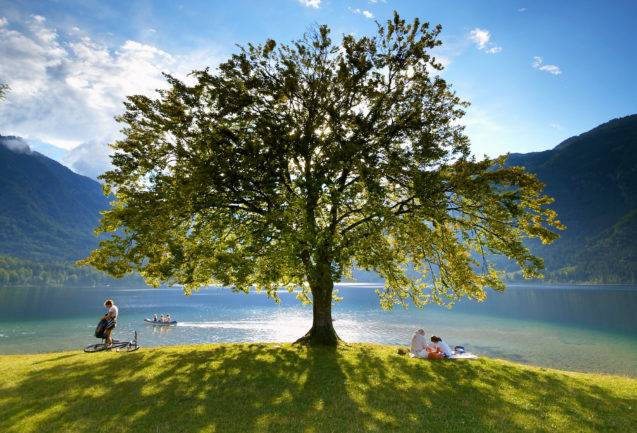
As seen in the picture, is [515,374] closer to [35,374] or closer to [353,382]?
[353,382]

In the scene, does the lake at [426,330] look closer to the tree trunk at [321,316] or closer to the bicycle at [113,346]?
the tree trunk at [321,316]

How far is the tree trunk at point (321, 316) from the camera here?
20516 millimetres

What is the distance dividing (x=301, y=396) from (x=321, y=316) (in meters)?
9.75

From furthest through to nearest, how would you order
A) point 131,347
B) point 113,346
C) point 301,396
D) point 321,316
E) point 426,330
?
1. point 426,330
2. point 321,316
3. point 131,347
4. point 113,346
5. point 301,396

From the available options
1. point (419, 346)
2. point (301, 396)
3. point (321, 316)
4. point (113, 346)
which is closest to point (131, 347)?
point (113, 346)

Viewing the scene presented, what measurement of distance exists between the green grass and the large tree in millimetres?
4582

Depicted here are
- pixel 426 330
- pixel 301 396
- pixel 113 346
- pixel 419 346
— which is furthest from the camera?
pixel 426 330

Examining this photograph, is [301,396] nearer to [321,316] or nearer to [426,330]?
[321,316]

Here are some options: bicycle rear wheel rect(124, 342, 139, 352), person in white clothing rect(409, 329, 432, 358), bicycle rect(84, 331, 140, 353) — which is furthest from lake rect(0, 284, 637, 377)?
bicycle rear wheel rect(124, 342, 139, 352)

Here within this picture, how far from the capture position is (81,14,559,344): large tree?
57.3 feet

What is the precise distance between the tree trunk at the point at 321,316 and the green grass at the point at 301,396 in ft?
11.4

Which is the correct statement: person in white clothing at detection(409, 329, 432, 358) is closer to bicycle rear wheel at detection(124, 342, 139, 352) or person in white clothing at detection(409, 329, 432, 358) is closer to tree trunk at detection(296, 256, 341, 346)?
tree trunk at detection(296, 256, 341, 346)

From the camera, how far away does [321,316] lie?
21281mm

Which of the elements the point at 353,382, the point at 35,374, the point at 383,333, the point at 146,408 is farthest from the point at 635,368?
the point at 35,374
